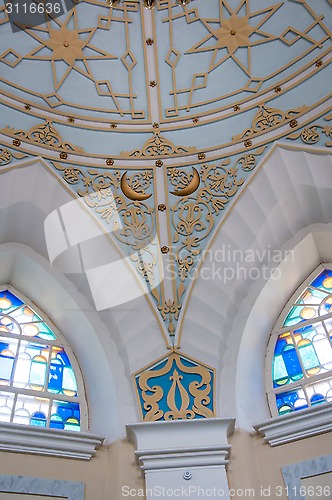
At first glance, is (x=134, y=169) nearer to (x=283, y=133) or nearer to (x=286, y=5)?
(x=283, y=133)

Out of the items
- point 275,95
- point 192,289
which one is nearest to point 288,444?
point 192,289

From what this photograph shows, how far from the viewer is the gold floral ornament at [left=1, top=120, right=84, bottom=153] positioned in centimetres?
692

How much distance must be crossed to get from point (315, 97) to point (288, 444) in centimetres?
387

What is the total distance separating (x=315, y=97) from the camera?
6875 millimetres

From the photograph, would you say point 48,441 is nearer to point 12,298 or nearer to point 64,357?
point 64,357

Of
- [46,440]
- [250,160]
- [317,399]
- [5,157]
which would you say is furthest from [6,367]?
[250,160]

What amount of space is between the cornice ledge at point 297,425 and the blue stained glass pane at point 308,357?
78 cm

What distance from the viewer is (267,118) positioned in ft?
23.2

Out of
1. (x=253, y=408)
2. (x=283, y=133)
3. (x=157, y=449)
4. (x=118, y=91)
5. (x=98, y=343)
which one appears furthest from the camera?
(x=118, y=91)

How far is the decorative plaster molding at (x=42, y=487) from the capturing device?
5.12 metres

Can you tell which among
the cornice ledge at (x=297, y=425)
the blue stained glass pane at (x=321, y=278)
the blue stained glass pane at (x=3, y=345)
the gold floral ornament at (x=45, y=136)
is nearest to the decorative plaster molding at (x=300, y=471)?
the cornice ledge at (x=297, y=425)

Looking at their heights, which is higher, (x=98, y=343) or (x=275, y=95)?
(x=275, y=95)

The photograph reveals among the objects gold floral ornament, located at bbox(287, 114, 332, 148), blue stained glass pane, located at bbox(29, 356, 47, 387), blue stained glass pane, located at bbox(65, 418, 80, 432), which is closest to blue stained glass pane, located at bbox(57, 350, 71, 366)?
blue stained glass pane, located at bbox(29, 356, 47, 387)

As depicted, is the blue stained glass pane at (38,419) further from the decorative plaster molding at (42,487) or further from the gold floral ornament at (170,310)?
the gold floral ornament at (170,310)
